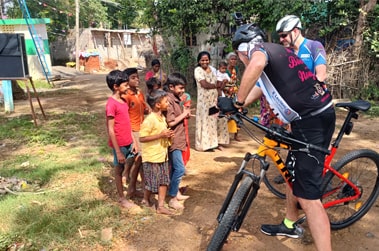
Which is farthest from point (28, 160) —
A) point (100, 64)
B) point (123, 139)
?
point (100, 64)

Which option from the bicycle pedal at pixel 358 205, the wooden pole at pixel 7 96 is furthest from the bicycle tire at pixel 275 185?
the wooden pole at pixel 7 96

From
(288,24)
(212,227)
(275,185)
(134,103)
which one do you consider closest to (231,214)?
(212,227)

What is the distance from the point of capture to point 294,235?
108 inches

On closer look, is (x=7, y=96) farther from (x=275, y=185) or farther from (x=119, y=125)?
(x=275, y=185)

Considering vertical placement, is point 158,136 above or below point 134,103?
below

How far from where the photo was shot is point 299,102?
2.17 metres

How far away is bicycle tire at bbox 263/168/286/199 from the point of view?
3555 mm

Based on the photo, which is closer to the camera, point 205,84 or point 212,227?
point 212,227

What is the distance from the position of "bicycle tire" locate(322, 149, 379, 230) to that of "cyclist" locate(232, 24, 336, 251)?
1.93 feet

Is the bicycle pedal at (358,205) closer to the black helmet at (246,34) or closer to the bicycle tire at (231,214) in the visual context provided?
the bicycle tire at (231,214)

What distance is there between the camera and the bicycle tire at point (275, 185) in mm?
3555

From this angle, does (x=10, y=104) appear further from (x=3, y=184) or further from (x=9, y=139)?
(x=3, y=184)

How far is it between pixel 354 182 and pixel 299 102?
1.25m

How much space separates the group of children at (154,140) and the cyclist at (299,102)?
127 centimetres
